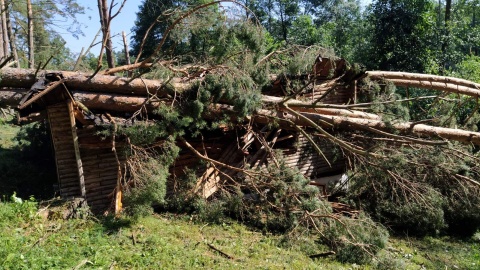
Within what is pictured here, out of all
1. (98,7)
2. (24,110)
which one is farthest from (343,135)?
(98,7)

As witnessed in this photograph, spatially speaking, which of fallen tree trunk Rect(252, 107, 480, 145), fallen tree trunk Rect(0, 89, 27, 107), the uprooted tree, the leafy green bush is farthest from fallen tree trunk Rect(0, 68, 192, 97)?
the leafy green bush

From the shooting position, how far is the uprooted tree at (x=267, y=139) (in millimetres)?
6133

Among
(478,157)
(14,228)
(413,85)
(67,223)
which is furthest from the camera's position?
(413,85)

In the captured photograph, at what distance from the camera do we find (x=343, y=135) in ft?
26.4

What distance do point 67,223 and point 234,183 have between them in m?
2.83

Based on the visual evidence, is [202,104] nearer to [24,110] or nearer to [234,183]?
[234,183]

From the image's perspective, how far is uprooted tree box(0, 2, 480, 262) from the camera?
613 cm

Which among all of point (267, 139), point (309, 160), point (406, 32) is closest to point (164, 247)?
point (267, 139)

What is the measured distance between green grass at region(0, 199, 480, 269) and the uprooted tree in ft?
1.41

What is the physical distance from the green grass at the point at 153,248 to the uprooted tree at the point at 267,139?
1.41ft

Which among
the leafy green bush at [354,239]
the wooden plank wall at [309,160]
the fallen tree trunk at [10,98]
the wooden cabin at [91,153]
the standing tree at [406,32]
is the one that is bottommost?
the leafy green bush at [354,239]

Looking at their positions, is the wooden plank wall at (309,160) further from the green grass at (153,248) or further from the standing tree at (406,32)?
the standing tree at (406,32)

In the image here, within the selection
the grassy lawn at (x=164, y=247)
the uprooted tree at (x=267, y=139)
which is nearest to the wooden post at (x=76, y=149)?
the uprooted tree at (x=267, y=139)

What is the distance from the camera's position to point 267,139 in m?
8.41
